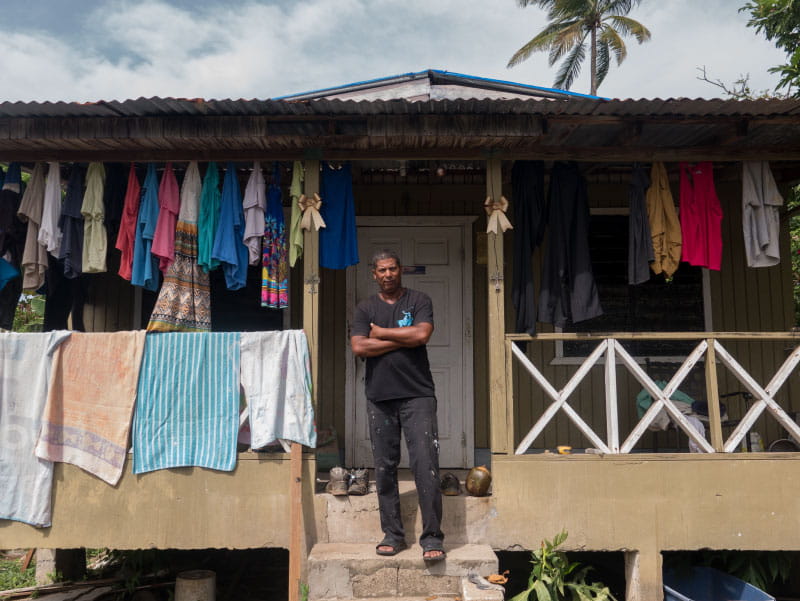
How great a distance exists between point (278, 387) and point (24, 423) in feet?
6.45

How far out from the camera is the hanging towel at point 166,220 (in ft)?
16.7

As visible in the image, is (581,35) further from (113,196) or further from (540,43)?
(113,196)

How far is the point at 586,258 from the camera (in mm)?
5164

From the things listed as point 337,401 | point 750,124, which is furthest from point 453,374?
point 750,124

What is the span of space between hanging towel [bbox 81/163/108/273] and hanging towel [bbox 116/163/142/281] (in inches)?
5.5

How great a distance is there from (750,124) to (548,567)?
371 centimetres

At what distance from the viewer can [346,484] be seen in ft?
15.6

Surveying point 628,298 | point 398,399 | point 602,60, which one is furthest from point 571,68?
point 398,399

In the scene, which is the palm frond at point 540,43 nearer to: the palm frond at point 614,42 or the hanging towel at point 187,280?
the palm frond at point 614,42

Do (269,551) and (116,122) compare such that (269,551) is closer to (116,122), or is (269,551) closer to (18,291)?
(18,291)

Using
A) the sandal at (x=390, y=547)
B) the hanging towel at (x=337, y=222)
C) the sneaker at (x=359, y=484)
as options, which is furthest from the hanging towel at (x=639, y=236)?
the sandal at (x=390, y=547)

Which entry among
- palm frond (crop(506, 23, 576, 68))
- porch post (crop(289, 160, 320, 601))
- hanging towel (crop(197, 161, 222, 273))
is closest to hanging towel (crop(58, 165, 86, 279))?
hanging towel (crop(197, 161, 222, 273))

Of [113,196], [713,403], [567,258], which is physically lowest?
[713,403]

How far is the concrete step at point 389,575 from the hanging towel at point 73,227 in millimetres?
3092
